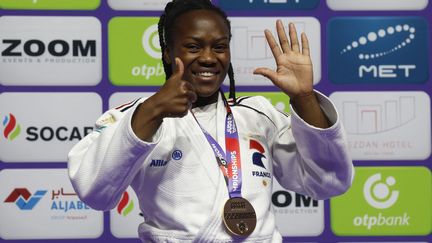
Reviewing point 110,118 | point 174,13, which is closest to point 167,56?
point 174,13

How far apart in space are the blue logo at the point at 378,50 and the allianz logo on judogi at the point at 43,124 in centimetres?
89

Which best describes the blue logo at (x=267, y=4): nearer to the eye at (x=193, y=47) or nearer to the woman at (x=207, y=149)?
the woman at (x=207, y=149)

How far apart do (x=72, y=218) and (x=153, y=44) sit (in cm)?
67

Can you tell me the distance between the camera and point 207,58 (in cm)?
157

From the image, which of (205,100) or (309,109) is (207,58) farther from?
(309,109)

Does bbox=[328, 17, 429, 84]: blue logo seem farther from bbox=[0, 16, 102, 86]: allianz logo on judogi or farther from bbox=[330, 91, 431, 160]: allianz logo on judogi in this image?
bbox=[0, 16, 102, 86]: allianz logo on judogi

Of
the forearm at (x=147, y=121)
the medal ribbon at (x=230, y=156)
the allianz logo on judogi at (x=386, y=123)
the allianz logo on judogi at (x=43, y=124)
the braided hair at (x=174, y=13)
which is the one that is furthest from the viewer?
the allianz logo on judogi at (x=386, y=123)

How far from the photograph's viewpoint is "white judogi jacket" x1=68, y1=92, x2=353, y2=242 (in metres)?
1.46

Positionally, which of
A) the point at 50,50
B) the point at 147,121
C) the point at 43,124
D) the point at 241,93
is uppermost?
the point at 147,121

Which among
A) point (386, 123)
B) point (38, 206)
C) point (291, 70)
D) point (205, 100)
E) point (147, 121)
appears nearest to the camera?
point (147, 121)

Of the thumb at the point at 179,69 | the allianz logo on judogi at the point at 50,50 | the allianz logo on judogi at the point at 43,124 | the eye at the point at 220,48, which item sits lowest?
the allianz logo on judogi at the point at 43,124

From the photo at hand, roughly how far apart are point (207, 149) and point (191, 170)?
0.06 meters

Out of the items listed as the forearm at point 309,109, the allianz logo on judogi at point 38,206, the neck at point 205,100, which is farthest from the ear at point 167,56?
the allianz logo on judogi at point 38,206

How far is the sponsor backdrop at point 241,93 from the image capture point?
8.61ft
